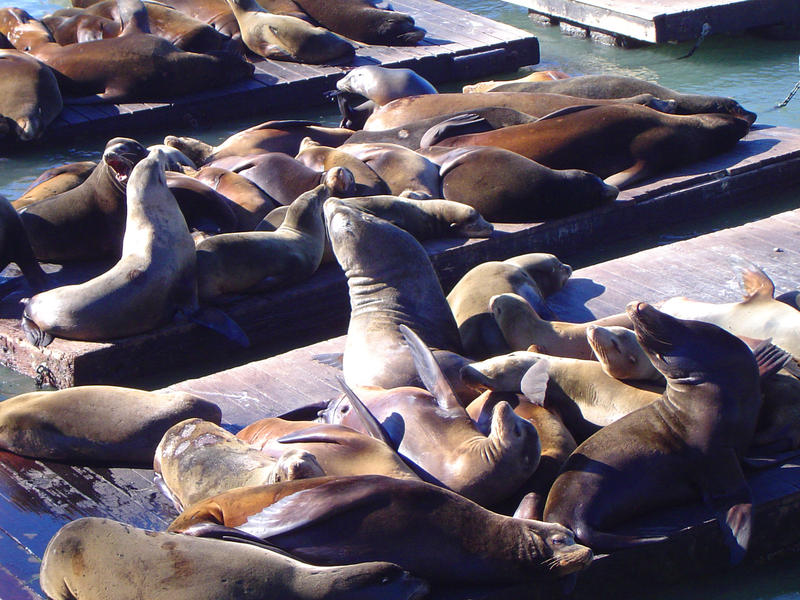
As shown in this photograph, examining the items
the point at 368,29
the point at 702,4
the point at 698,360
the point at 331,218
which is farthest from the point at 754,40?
the point at 698,360

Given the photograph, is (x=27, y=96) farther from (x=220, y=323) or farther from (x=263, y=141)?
(x=220, y=323)

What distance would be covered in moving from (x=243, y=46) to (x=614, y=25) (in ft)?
13.1

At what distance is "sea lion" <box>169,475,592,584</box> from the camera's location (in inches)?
117

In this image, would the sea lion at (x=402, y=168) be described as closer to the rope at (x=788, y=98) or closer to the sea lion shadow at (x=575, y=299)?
the sea lion shadow at (x=575, y=299)

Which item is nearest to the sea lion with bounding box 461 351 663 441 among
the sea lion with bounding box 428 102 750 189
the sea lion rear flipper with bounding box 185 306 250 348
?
the sea lion rear flipper with bounding box 185 306 250 348

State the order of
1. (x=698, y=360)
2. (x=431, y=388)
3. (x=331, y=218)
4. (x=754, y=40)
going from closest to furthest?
(x=698, y=360) → (x=431, y=388) → (x=331, y=218) → (x=754, y=40)

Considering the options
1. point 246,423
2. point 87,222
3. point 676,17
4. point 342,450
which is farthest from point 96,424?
point 676,17

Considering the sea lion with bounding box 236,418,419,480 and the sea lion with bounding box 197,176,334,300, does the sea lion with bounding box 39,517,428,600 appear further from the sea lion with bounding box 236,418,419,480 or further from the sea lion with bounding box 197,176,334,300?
the sea lion with bounding box 197,176,334,300

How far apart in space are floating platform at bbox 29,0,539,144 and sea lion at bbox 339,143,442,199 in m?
3.38

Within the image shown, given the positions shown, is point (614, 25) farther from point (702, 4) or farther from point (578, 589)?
point (578, 589)

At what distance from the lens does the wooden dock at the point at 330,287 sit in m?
5.45

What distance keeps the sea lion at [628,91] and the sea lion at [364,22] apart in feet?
9.11

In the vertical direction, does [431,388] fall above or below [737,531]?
above

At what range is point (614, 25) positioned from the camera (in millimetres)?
11961
